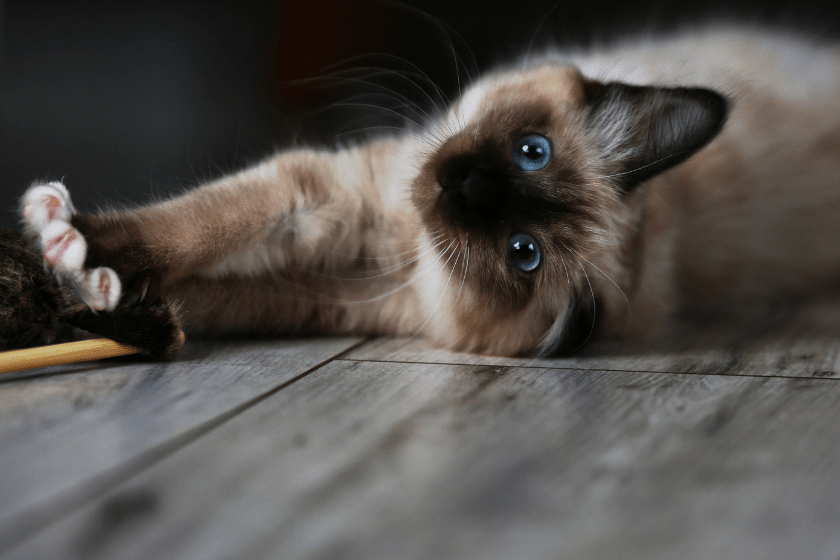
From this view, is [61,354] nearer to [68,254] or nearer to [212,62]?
[68,254]

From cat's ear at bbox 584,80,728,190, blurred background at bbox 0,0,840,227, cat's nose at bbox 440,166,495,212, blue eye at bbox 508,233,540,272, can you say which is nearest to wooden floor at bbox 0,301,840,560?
blue eye at bbox 508,233,540,272

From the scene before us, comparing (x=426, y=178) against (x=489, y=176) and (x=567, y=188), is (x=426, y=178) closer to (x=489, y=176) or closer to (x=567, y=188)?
(x=489, y=176)

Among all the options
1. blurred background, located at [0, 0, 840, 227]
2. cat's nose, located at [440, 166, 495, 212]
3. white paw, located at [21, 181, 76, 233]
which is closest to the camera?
white paw, located at [21, 181, 76, 233]

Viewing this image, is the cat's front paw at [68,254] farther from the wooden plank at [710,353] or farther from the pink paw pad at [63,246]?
the wooden plank at [710,353]

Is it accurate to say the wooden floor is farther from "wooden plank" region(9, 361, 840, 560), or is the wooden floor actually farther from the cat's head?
the cat's head

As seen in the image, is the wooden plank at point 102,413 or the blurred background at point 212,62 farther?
the blurred background at point 212,62

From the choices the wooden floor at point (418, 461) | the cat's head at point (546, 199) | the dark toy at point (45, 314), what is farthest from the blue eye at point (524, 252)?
the dark toy at point (45, 314)

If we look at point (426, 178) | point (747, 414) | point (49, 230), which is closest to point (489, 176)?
point (426, 178)

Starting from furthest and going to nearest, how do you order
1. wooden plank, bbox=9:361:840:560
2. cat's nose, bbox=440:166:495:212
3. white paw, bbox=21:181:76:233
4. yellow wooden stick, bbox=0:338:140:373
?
cat's nose, bbox=440:166:495:212
white paw, bbox=21:181:76:233
yellow wooden stick, bbox=0:338:140:373
wooden plank, bbox=9:361:840:560
